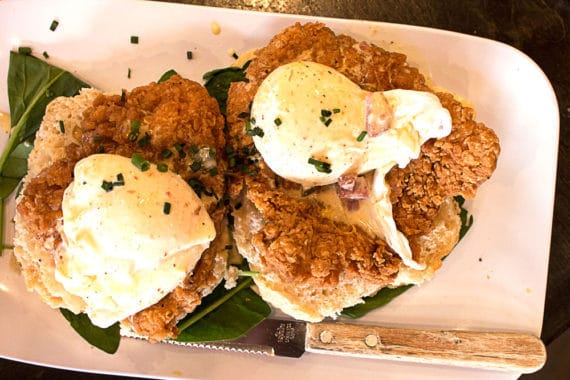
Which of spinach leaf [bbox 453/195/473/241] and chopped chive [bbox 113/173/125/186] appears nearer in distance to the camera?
chopped chive [bbox 113/173/125/186]

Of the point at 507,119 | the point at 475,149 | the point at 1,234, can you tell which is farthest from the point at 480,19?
the point at 1,234

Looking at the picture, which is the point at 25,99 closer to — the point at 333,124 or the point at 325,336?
the point at 333,124

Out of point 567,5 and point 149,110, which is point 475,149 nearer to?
point 149,110

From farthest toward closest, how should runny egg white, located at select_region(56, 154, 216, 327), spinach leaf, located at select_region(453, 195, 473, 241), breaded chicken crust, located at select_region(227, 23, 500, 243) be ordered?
spinach leaf, located at select_region(453, 195, 473, 241) → breaded chicken crust, located at select_region(227, 23, 500, 243) → runny egg white, located at select_region(56, 154, 216, 327)

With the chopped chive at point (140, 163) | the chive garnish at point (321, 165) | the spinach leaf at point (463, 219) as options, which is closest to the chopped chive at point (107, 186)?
the chopped chive at point (140, 163)

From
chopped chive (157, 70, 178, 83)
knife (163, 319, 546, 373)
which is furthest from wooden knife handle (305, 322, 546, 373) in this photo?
chopped chive (157, 70, 178, 83)

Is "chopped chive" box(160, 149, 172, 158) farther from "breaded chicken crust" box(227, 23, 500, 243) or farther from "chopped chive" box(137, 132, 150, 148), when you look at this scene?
"breaded chicken crust" box(227, 23, 500, 243)
